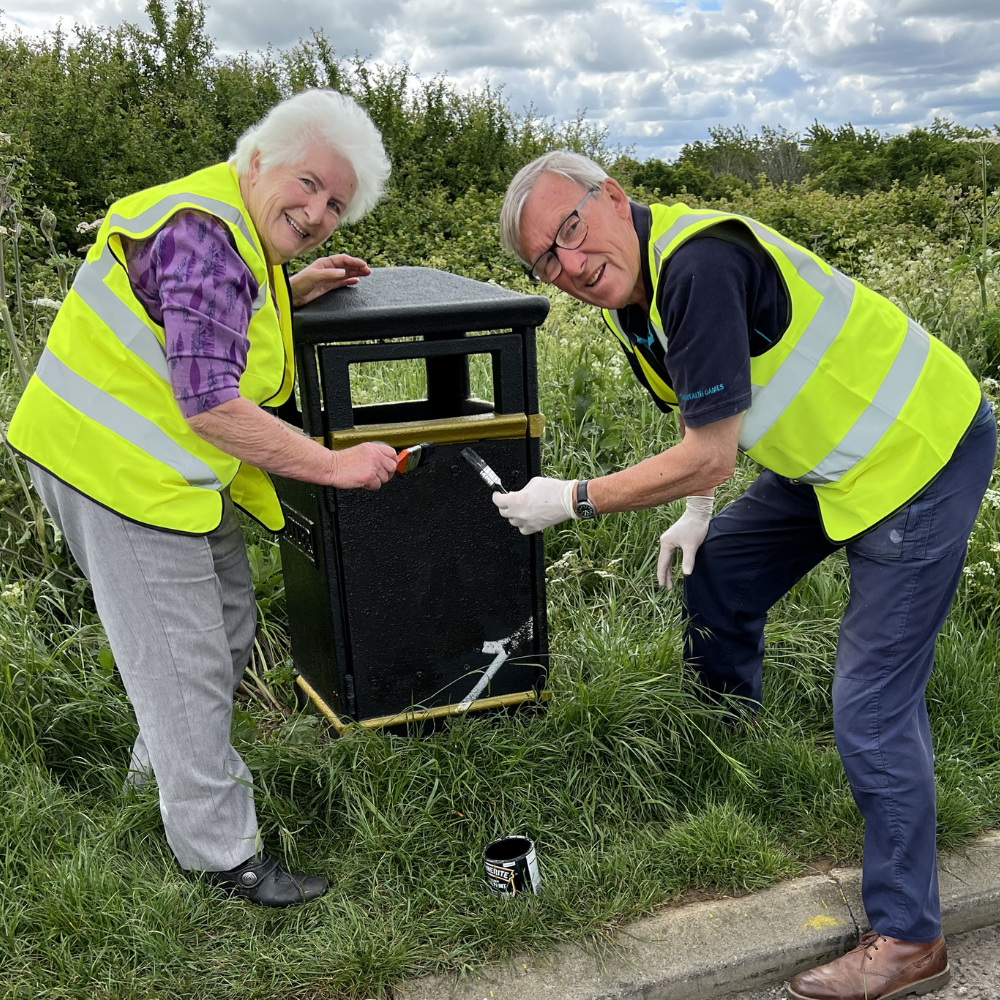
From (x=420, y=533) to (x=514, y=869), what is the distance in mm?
853

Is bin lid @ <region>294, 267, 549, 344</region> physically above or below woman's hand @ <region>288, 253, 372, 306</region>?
below

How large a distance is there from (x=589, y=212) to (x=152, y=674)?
142 cm

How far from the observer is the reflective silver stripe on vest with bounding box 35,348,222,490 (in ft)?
7.57

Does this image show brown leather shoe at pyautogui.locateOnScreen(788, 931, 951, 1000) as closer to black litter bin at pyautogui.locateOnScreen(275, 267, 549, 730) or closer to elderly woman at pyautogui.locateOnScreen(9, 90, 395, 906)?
black litter bin at pyautogui.locateOnScreen(275, 267, 549, 730)

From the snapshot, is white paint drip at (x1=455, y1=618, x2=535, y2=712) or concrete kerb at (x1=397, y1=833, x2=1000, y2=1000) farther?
white paint drip at (x1=455, y1=618, x2=535, y2=712)

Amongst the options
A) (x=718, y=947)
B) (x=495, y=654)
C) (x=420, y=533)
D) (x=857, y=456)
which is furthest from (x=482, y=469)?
(x=718, y=947)

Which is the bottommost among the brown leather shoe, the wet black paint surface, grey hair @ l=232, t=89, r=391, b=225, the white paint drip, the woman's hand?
the brown leather shoe

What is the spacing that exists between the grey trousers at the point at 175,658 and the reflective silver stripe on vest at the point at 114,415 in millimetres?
177

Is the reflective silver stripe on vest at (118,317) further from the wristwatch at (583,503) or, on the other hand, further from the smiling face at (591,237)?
the wristwatch at (583,503)

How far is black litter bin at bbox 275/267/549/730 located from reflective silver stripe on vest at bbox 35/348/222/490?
417mm

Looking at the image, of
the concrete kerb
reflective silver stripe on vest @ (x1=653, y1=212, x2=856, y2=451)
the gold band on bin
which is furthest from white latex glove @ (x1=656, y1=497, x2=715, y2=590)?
the concrete kerb

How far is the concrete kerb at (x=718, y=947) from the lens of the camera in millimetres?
2307

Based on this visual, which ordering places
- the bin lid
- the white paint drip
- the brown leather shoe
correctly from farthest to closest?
the white paint drip → the bin lid → the brown leather shoe

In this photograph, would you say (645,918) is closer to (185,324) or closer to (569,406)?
(185,324)
